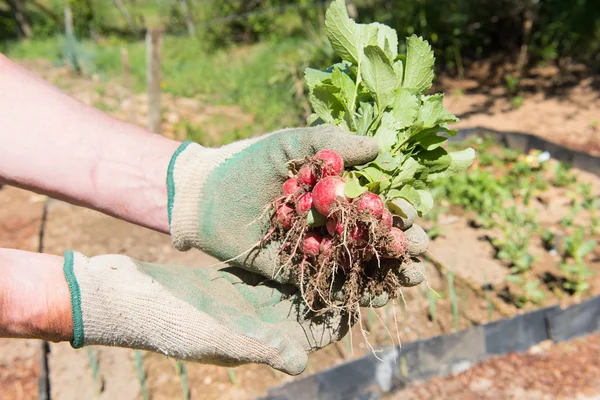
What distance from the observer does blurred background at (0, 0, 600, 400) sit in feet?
9.46

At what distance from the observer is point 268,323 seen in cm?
162

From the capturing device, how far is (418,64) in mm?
1611

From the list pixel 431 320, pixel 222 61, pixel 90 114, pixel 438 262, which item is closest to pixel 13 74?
pixel 90 114

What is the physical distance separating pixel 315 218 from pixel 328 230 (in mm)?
66

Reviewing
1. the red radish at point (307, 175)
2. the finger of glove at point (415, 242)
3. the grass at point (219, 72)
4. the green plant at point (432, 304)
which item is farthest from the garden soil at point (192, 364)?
the grass at point (219, 72)

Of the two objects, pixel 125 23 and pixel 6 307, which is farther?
pixel 125 23

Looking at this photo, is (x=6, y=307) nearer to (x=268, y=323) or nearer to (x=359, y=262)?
(x=268, y=323)

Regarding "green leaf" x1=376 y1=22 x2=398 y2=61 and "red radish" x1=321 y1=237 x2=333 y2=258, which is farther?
"green leaf" x1=376 y1=22 x2=398 y2=61

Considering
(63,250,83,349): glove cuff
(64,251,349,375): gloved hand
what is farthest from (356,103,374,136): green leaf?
(63,250,83,349): glove cuff

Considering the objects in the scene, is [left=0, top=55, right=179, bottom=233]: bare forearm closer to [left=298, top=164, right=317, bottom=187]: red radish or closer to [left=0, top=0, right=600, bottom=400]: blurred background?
[left=298, top=164, right=317, bottom=187]: red radish

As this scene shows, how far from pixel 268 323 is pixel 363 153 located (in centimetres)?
59

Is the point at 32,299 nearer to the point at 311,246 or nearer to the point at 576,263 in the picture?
the point at 311,246

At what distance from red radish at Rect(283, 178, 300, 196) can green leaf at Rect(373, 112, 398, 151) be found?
0.92ft

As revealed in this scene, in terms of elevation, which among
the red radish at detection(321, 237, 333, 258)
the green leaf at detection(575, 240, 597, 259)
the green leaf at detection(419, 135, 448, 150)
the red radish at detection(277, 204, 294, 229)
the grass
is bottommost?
the grass
